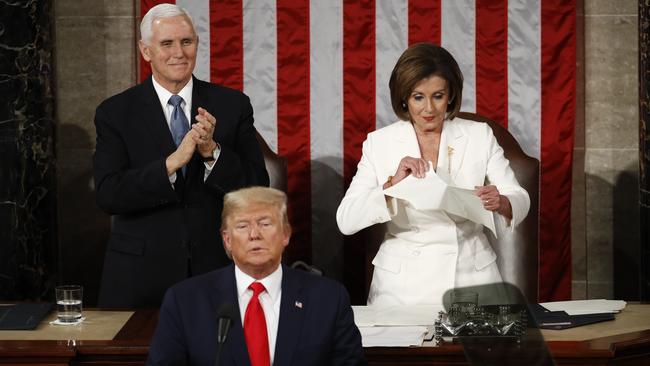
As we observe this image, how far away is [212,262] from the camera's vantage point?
13.1 feet

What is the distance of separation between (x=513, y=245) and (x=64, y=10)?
8.70 ft

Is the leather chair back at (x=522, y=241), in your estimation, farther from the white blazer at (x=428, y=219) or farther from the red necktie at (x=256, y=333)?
the red necktie at (x=256, y=333)

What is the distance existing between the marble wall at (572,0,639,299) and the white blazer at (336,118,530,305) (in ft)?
5.07

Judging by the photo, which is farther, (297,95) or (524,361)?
(297,95)

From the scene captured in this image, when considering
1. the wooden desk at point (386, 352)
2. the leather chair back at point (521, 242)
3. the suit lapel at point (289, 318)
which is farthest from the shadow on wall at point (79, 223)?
the suit lapel at point (289, 318)

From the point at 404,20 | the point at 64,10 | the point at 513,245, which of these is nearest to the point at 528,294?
the point at 513,245

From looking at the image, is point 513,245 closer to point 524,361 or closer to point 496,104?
point 496,104

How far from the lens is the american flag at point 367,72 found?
18.2ft

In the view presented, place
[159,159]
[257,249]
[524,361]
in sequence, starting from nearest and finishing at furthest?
[524,361]
[257,249]
[159,159]

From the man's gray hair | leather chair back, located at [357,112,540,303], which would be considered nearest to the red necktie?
the man's gray hair

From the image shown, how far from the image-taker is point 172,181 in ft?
12.7

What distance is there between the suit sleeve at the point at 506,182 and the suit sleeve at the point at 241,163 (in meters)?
0.90

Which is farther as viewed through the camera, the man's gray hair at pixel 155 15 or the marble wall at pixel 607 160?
the marble wall at pixel 607 160

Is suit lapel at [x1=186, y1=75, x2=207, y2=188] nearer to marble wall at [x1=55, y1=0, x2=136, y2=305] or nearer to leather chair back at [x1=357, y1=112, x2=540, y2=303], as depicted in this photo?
leather chair back at [x1=357, y1=112, x2=540, y2=303]
